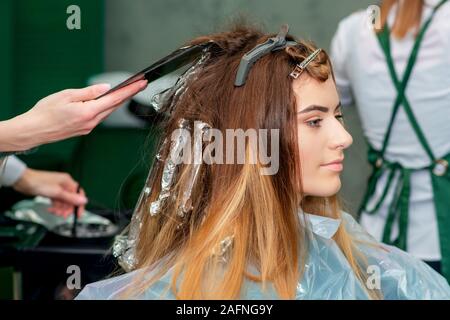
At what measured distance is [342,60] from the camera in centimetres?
212

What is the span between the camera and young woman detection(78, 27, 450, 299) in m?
1.39

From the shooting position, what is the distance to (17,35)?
2.73 m

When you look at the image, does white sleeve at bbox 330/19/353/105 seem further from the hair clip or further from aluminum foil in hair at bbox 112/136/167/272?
aluminum foil in hair at bbox 112/136/167/272

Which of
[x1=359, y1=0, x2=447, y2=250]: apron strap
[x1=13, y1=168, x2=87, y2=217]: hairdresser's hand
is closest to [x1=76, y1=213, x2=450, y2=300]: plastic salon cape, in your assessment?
[x1=359, y1=0, x2=447, y2=250]: apron strap

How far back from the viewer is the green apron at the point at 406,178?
6.34ft

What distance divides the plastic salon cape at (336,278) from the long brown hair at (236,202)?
0.07 ft

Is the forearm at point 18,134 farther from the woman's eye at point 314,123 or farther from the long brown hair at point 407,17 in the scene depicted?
the long brown hair at point 407,17

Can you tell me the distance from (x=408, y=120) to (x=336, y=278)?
0.63 meters

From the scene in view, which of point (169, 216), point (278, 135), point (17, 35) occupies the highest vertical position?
point (17, 35)

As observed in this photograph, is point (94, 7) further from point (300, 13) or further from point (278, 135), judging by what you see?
point (278, 135)

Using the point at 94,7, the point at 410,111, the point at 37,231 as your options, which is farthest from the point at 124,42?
the point at 410,111

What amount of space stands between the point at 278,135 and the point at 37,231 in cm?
84
